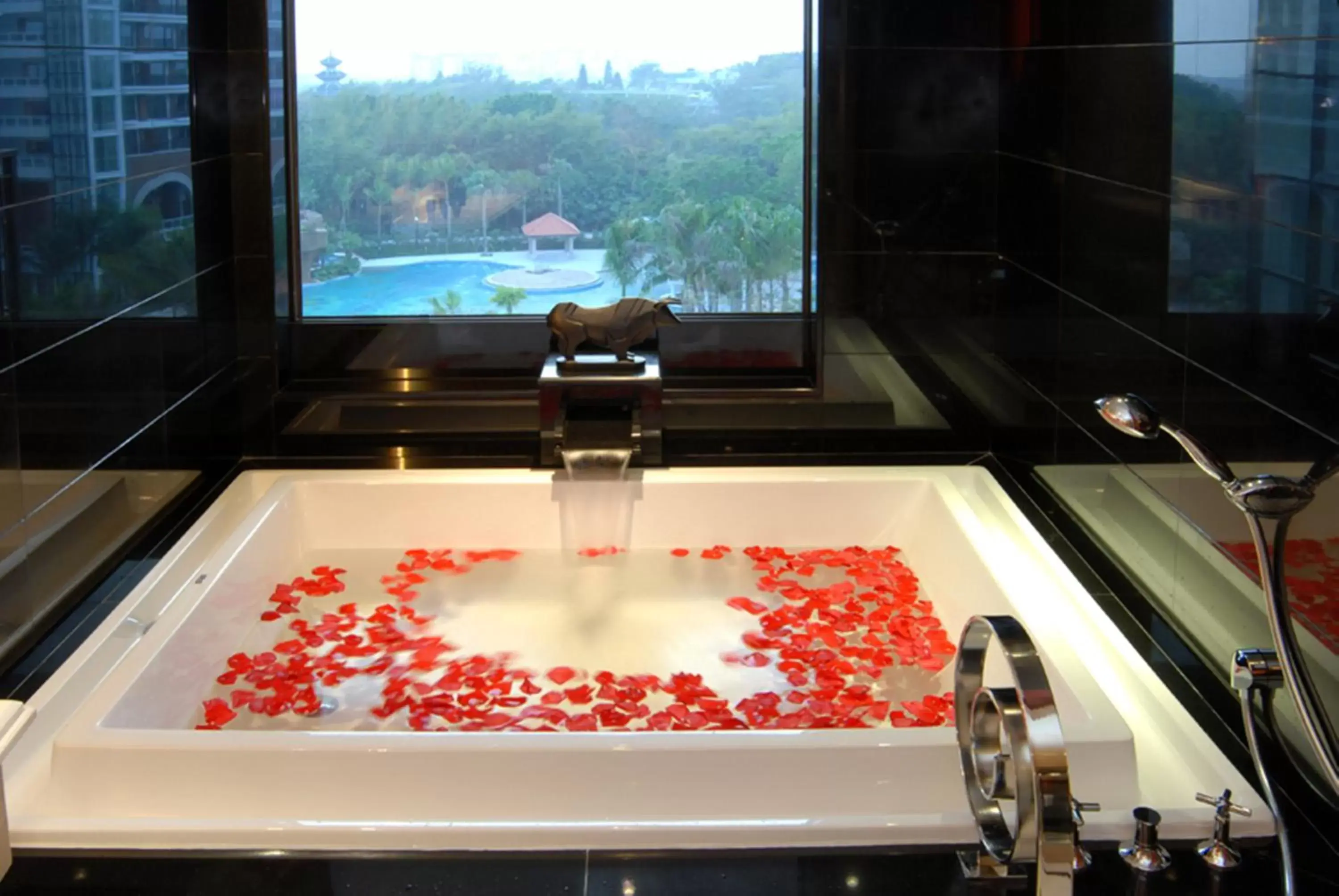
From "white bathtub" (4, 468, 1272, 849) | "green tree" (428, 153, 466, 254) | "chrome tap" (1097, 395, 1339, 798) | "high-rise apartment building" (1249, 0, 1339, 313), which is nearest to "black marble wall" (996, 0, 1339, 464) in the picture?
"high-rise apartment building" (1249, 0, 1339, 313)

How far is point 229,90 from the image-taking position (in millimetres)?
4098

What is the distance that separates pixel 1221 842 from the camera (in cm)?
223

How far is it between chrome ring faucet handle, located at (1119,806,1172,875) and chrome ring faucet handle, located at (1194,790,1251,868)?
6 cm

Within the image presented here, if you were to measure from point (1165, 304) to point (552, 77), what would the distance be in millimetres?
2002

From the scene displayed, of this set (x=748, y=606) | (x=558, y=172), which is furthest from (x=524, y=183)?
(x=748, y=606)

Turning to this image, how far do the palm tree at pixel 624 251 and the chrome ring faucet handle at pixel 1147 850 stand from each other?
2.49 metres

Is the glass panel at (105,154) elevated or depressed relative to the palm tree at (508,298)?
elevated

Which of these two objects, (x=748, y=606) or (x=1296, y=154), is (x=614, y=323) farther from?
(x=1296, y=154)

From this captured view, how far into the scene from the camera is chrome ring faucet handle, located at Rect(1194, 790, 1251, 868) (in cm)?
221

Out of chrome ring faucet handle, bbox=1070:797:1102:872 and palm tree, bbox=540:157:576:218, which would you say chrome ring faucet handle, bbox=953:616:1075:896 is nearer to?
chrome ring faucet handle, bbox=1070:797:1102:872

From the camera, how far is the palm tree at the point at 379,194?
171 inches

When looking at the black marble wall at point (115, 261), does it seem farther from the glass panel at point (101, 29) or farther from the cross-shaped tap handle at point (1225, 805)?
the cross-shaped tap handle at point (1225, 805)

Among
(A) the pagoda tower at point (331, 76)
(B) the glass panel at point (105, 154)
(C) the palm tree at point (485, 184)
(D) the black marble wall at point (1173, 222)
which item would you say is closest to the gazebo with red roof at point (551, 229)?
(C) the palm tree at point (485, 184)

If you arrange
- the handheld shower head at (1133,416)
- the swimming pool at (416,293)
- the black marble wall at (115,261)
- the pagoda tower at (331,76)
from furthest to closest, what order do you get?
the swimming pool at (416,293) → the pagoda tower at (331,76) → the black marble wall at (115,261) → the handheld shower head at (1133,416)
